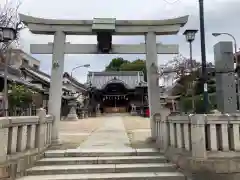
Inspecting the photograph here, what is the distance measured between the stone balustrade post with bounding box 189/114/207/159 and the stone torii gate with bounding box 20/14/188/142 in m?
3.53

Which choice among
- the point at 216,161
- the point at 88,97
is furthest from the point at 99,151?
the point at 88,97

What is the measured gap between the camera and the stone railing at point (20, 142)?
5059 mm

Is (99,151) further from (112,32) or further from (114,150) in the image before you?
(112,32)

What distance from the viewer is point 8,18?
14508 millimetres

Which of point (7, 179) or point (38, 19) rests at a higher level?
point (38, 19)

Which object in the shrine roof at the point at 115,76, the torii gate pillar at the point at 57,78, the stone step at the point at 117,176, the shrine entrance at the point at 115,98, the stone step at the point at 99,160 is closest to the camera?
the stone step at the point at 117,176

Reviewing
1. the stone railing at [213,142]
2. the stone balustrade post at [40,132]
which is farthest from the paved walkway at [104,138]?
the stone railing at [213,142]

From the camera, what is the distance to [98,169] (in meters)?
6.00

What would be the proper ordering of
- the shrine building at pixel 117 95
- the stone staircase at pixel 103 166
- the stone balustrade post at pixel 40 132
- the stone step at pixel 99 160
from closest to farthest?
the stone staircase at pixel 103 166 < the stone step at pixel 99 160 < the stone balustrade post at pixel 40 132 < the shrine building at pixel 117 95

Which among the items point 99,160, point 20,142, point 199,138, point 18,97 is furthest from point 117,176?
point 18,97

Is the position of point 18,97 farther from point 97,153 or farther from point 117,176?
point 117,176

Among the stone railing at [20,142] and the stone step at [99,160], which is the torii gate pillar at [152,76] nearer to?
the stone step at [99,160]

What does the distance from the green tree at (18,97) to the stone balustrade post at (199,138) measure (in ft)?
39.3

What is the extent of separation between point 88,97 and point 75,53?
1183 inches
